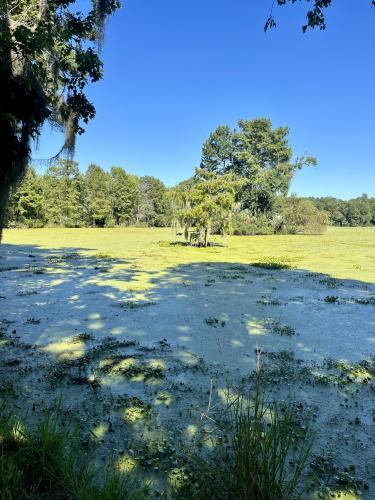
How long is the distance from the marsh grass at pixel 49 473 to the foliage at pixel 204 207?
2116 centimetres

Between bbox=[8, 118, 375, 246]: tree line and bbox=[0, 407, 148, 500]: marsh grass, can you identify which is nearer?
bbox=[0, 407, 148, 500]: marsh grass

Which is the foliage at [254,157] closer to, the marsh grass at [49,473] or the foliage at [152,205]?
the foliage at [152,205]

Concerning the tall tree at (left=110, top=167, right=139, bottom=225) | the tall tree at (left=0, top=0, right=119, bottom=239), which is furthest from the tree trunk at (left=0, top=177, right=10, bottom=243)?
the tall tree at (left=110, top=167, right=139, bottom=225)

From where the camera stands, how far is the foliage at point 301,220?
49.5 meters

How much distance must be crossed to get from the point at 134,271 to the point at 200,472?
11725 millimetres

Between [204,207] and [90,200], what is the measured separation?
42990 mm

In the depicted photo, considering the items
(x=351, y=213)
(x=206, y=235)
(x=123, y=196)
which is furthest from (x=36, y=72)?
(x=351, y=213)

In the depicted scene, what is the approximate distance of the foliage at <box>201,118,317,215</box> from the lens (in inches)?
1943

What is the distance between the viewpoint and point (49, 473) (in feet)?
8.25

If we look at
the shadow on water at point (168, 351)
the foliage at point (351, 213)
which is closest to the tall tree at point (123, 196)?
the shadow on water at point (168, 351)

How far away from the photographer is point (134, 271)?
45.6 feet

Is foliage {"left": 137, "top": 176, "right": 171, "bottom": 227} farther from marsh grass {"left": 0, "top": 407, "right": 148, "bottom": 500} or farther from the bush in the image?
marsh grass {"left": 0, "top": 407, "right": 148, "bottom": 500}

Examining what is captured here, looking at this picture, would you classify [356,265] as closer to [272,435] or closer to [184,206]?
[184,206]

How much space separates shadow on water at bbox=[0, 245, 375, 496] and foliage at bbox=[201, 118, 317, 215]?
129 ft
